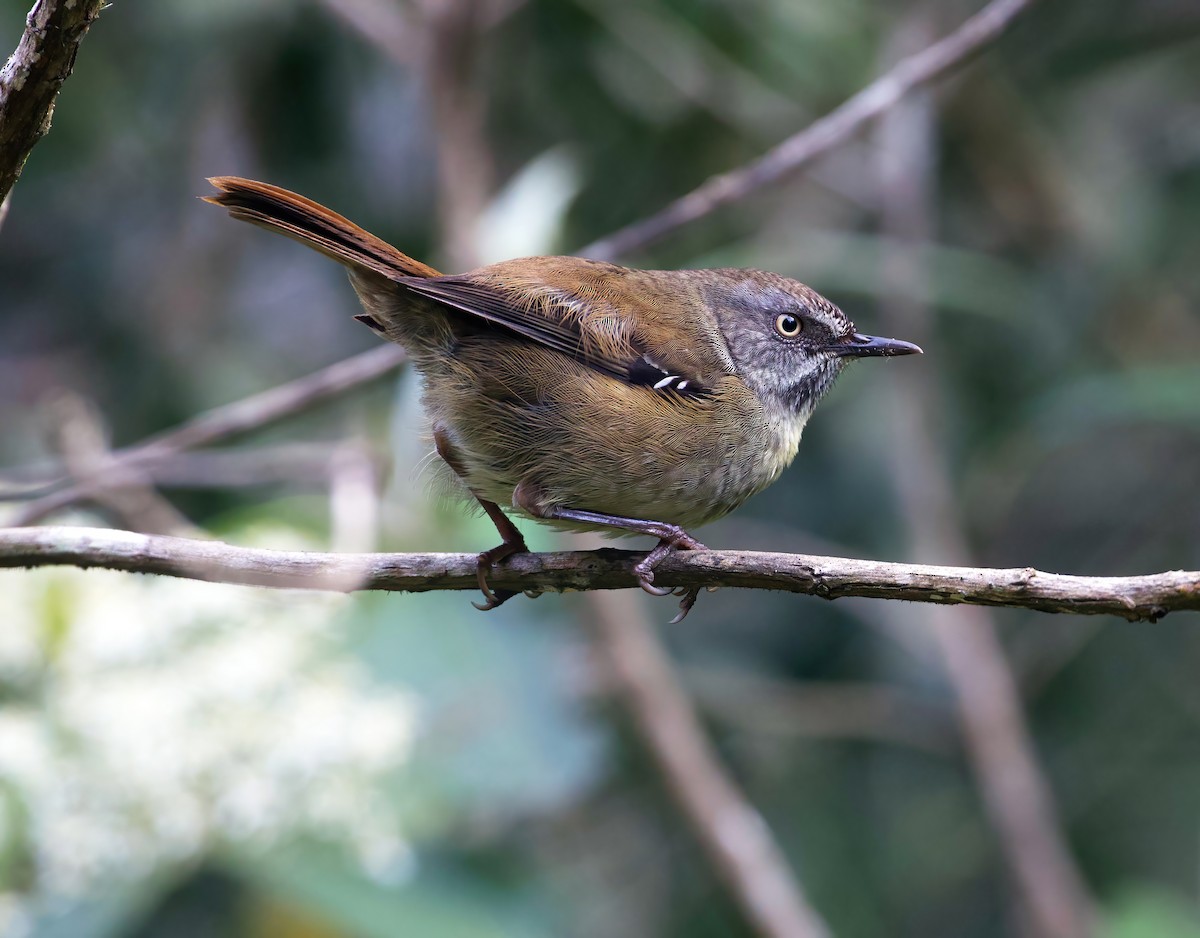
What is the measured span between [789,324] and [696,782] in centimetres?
195

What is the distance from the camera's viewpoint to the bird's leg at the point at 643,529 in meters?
2.87

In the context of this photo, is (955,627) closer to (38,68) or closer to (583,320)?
(583,320)

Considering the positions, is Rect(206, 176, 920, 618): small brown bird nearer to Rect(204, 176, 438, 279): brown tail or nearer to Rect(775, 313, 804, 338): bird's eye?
Rect(204, 176, 438, 279): brown tail

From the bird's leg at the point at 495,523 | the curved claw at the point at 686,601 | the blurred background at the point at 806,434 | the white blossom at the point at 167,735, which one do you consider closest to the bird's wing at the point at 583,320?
the bird's leg at the point at 495,523

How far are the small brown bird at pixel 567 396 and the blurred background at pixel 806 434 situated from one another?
700mm

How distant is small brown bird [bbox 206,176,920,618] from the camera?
332 cm

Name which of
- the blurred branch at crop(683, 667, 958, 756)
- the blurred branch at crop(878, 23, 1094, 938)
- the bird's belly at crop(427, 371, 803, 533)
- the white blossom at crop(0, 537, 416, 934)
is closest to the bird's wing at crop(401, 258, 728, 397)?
the bird's belly at crop(427, 371, 803, 533)

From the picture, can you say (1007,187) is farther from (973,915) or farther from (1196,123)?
(973,915)

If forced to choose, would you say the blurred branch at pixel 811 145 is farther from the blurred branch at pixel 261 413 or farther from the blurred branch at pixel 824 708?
the blurred branch at pixel 824 708

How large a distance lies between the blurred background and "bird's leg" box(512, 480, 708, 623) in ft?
2.49

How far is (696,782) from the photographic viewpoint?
4.92 m

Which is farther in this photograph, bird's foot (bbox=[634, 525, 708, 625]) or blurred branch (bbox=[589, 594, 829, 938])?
blurred branch (bbox=[589, 594, 829, 938])

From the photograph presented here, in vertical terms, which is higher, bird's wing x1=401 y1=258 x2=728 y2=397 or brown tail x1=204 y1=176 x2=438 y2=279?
brown tail x1=204 y1=176 x2=438 y2=279

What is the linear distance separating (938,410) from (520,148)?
3115 millimetres
